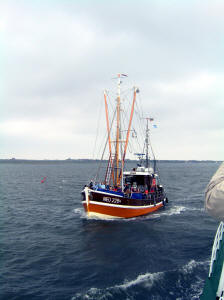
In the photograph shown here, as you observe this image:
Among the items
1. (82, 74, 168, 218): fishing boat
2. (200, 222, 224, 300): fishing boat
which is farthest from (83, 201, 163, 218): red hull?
(200, 222, 224, 300): fishing boat

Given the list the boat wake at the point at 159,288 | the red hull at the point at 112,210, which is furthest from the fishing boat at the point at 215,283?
the red hull at the point at 112,210

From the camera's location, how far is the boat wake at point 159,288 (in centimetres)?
1261

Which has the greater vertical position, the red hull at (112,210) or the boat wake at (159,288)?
the red hull at (112,210)

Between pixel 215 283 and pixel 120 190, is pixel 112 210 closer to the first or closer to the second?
pixel 120 190

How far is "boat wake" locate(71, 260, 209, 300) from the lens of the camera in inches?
496

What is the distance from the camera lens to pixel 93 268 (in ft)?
53.3

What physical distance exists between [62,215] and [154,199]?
13791 millimetres

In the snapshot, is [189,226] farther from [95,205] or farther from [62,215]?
[62,215]

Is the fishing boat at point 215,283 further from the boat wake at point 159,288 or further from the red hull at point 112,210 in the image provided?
the red hull at point 112,210

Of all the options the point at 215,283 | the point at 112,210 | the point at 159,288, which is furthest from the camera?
the point at 112,210

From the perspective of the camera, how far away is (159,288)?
1337cm

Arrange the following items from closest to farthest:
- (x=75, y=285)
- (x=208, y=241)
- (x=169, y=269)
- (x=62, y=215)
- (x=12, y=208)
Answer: (x=75, y=285), (x=169, y=269), (x=208, y=241), (x=62, y=215), (x=12, y=208)

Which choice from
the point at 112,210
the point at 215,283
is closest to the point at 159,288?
the point at 215,283

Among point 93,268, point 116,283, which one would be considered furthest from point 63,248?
point 116,283
